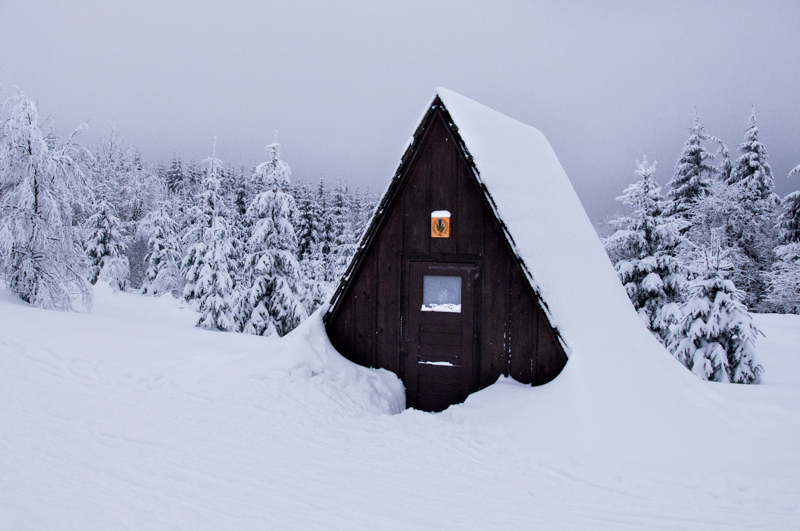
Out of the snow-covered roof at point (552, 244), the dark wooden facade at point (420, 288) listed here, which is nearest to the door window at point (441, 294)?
the dark wooden facade at point (420, 288)

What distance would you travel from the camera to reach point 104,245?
108ft

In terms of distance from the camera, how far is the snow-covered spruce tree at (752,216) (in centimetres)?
2641

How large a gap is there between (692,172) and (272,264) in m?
25.9

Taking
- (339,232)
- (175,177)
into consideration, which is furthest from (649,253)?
(175,177)

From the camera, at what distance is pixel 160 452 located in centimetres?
482

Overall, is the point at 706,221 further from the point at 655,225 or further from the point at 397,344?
the point at 397,344

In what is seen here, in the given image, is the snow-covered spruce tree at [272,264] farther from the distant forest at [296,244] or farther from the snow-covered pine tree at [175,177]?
the snow-covered pine tree at [175,177]

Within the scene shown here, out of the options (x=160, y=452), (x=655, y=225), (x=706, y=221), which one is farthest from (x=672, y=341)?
(x=706, y=221)

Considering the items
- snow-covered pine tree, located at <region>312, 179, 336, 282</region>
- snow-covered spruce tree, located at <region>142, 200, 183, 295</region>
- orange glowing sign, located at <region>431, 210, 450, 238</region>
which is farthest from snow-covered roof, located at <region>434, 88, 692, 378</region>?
snow-covered spruce tree, located at <region>142, 200, 183, 295</region>

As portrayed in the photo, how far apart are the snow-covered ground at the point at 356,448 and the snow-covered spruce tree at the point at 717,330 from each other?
312 cm

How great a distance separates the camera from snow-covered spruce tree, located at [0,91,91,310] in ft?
45.6

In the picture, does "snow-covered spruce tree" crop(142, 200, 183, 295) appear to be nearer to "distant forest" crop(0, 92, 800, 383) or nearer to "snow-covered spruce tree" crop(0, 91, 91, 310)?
"distant forest" crop(0, 92, 800, 383)

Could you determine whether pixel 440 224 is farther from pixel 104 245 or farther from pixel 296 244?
pixel 104 245

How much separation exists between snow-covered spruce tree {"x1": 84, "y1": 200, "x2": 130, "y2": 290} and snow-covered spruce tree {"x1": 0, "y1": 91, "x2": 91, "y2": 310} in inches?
770
